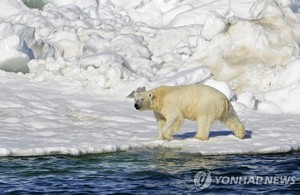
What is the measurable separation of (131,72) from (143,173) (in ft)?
29.5

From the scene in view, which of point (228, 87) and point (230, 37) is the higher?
point (230, 37)

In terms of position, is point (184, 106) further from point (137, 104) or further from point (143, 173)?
point (143, 173)

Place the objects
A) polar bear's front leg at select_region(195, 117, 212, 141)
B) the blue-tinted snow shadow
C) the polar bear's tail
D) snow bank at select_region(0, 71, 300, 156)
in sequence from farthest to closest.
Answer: the blue-tinted snow shadow < the polar bear's tail < polar bear's front leg at select_region(195, 117, 212, 141) < snow bank at select_region(0, 71, 300, 156)

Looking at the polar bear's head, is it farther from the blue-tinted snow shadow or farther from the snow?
the blue-tinted snow shadow

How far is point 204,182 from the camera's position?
389 inches

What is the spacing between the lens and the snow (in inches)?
533

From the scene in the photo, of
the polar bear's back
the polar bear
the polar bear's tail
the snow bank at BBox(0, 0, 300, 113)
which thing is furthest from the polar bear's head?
the snow bank at BBox(0, 0, 300, 113)

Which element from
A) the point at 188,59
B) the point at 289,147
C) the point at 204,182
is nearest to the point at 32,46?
the point at 188,59

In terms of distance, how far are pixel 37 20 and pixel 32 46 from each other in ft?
10.1

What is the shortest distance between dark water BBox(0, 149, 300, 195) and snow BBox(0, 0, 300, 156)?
59 cm

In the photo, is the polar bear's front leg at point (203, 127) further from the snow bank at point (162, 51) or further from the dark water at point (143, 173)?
the snow bank at point (162, 51)

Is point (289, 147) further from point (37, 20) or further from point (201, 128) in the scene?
point (37, 20)

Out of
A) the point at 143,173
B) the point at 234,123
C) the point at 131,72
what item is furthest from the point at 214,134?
the point at 131,72

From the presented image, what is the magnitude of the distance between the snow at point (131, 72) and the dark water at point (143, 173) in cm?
59
